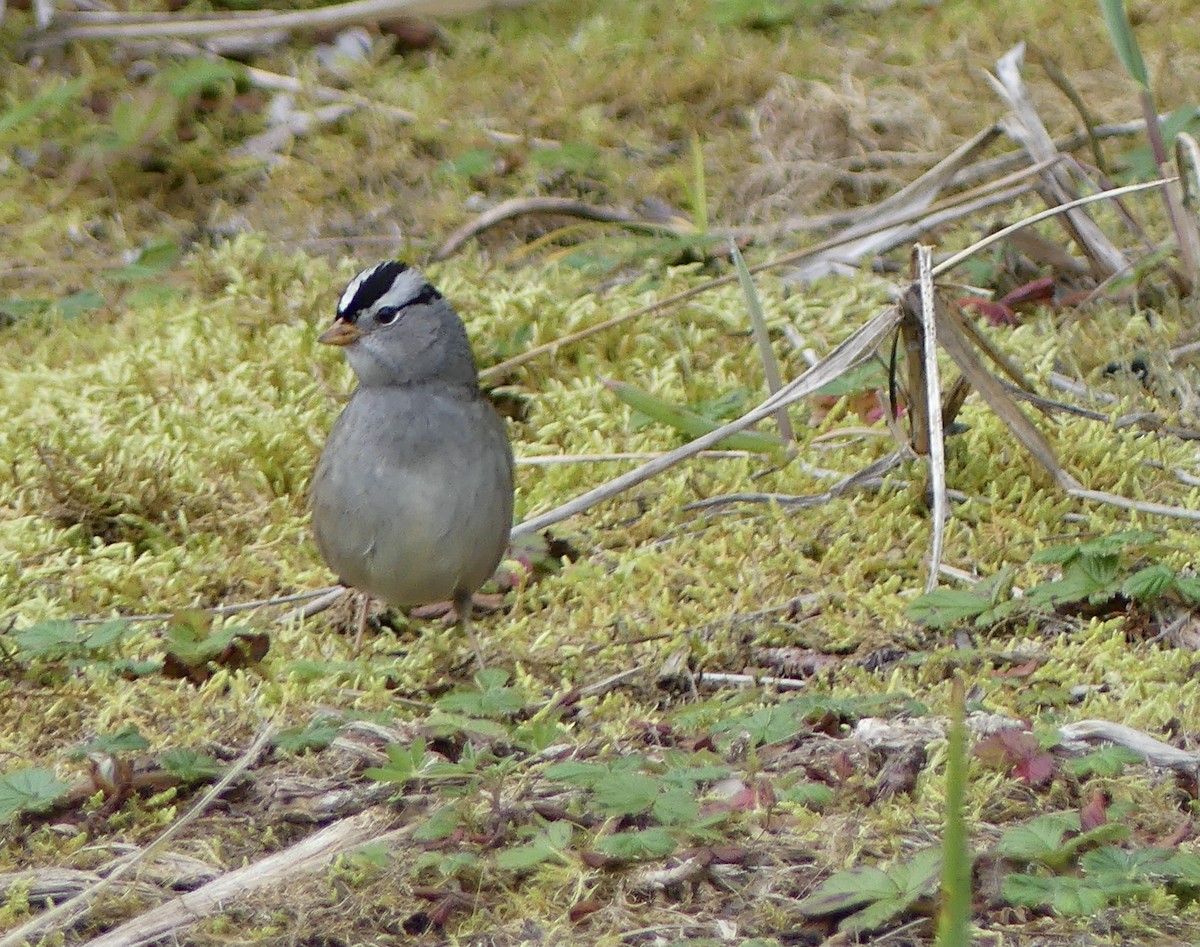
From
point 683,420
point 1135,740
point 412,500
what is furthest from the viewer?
point 683,420

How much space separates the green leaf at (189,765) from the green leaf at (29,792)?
178 mm

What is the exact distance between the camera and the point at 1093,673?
328 centimetres

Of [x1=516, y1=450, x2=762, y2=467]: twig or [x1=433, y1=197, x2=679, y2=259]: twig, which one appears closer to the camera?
[x1=516, y1=450, x2=762, y2=467]: twig

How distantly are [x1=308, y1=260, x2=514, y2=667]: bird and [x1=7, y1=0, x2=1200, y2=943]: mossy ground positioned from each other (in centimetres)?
20

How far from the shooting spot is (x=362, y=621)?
3.77m

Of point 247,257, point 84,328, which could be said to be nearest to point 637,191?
point 247,257

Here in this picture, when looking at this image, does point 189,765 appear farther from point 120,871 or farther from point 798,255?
point 798,255

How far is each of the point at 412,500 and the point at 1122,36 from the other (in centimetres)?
199

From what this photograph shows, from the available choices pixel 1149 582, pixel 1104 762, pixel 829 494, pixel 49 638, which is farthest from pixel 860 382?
pixel 49 638

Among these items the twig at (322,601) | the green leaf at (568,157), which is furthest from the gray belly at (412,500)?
the green leaf at (568,157)

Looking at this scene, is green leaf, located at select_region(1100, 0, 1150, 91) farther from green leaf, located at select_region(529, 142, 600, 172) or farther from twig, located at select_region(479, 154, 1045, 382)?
green leaf, located at select_region(529, 142, 600, 172)

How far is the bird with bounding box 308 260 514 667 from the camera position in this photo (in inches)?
138

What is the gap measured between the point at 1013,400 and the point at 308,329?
2228 millimetres

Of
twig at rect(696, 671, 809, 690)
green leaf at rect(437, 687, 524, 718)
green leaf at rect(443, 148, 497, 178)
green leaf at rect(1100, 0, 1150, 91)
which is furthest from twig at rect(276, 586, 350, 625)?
green leaf at rect(443, 148, 497, 178)
